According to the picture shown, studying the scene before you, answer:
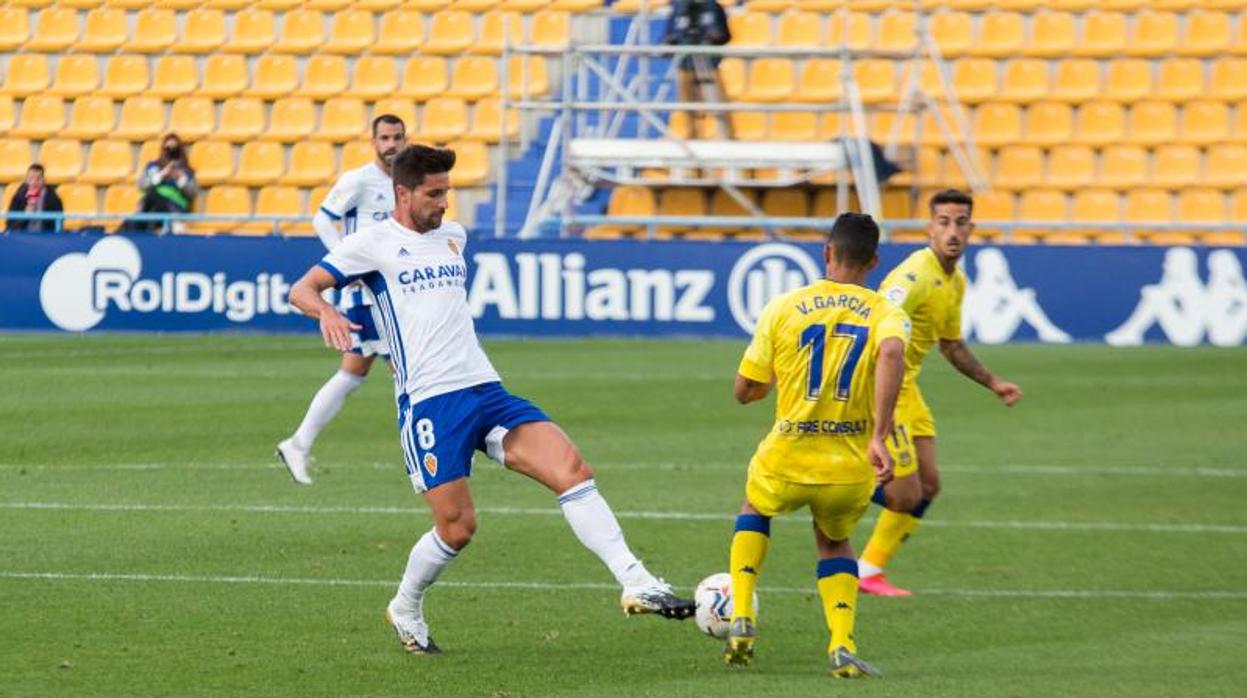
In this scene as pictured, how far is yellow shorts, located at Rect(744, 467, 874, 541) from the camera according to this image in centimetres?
831

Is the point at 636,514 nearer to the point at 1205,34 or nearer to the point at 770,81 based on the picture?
the point at 770,81

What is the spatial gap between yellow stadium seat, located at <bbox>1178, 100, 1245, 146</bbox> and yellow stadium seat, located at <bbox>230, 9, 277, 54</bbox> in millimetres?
11610

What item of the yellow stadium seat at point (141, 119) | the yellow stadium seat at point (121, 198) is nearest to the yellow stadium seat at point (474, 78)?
the yellow stadium seat at point (141, 119)

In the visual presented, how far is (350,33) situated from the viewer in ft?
96.1

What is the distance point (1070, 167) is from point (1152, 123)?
3.58ft

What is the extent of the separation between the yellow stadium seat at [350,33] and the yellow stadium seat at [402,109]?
0.95 m

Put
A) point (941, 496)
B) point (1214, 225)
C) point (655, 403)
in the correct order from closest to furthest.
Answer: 1. point (941, 496)
2. point (655, 403)
3. point (1214, 225)

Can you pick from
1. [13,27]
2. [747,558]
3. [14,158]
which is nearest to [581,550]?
[747,558]

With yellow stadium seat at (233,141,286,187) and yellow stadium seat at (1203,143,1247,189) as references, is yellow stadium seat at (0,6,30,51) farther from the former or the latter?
yellow stadium seat at (1203,143,1247,189)

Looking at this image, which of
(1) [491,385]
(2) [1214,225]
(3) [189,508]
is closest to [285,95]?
(2) [1214,225]

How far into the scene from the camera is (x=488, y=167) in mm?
27750

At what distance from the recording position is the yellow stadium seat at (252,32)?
29.4 metres

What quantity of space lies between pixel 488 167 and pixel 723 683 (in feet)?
66.0

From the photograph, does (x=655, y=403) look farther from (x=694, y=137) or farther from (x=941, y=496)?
(x=694, y=137)
